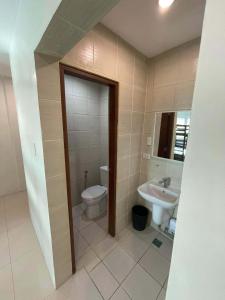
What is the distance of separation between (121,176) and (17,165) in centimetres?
244

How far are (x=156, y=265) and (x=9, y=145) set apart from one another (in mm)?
3199

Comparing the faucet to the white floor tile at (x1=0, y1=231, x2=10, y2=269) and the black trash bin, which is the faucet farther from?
the white floor tile at (x1=0, y1=231, x2=10, y2=269)

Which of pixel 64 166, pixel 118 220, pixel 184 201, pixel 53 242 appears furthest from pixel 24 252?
pixel 184 201

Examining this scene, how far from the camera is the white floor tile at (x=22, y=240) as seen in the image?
164 centimetres

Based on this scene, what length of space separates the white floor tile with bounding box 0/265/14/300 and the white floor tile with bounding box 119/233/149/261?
118 centimetres

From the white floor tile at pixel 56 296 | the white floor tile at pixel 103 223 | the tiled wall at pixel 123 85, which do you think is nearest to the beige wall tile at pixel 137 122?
the tiled wall at pixel 123 85

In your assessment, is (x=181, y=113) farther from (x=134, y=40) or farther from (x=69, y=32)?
(x=69, y=32)

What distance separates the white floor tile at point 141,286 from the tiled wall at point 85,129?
1.49m

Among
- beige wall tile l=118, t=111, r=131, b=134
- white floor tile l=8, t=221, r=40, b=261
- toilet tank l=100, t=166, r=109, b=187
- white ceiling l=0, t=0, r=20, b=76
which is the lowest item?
white floor tile l=8, t=221, r=40, b=261

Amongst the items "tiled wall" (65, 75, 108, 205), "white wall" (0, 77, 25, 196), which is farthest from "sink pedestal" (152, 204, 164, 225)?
"white wall" (0, 77, 25, 196)

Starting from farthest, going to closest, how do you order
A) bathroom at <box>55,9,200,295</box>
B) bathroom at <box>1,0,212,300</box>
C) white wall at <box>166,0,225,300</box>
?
bathroom at <box>55,9,200,295</box>
bathroom at <box>1,0,212,300</box>
white wall at <box>166,0,225,300</box>

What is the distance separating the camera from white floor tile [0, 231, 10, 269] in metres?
1.51

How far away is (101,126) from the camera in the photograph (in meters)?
2.70

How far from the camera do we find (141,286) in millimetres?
1331
